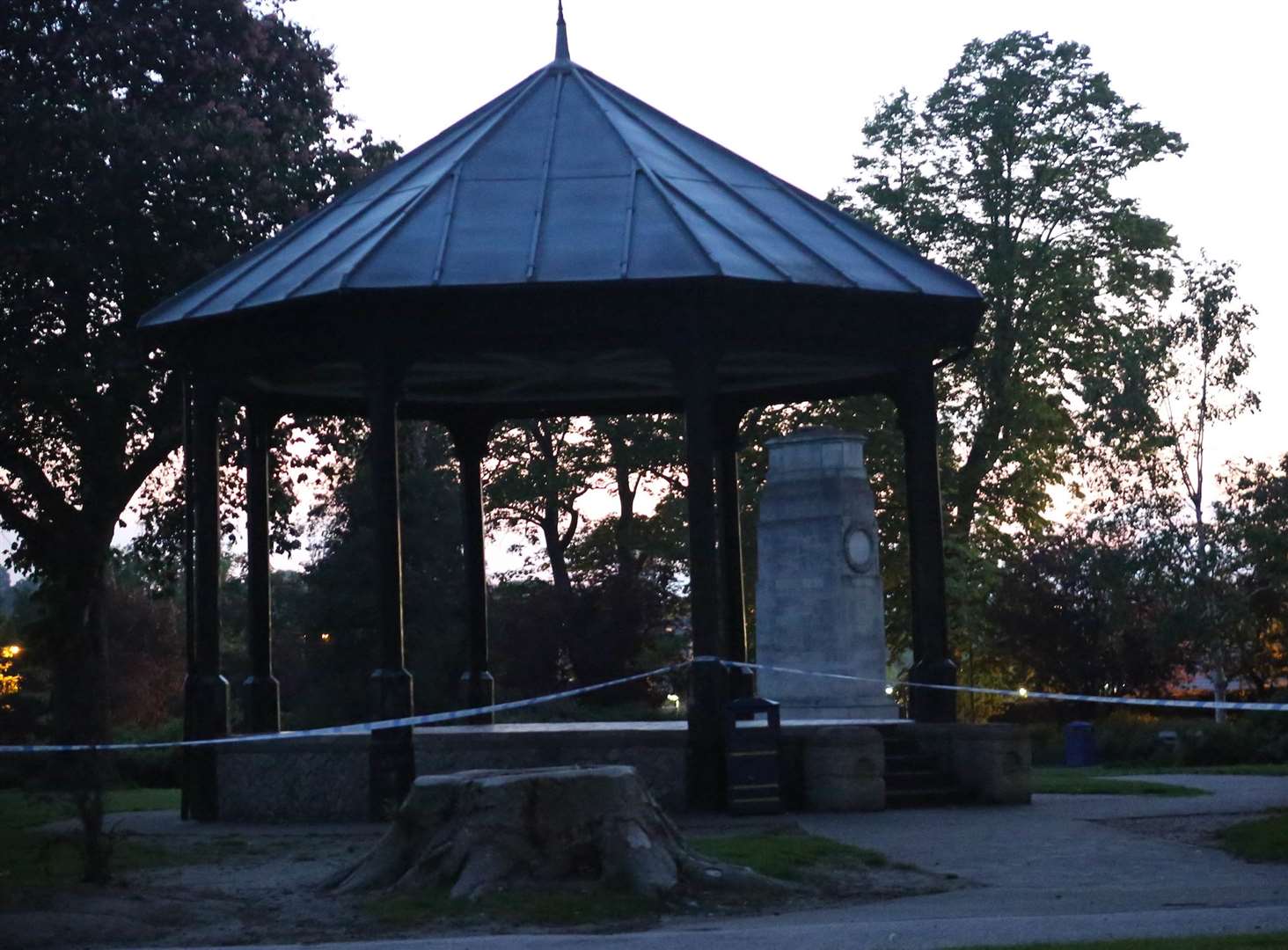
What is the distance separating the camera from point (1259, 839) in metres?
15.2

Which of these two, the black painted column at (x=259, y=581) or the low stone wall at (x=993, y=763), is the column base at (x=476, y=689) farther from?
the low stone wall at (x=993, y=763)

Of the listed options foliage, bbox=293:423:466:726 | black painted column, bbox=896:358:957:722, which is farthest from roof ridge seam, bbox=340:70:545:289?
foliage, bbox=293:423:466:726

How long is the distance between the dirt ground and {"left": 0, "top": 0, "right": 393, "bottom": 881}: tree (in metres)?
16.4

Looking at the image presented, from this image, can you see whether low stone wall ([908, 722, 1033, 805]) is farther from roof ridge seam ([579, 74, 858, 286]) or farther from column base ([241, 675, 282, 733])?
column base ([241, 675, 282, 733])

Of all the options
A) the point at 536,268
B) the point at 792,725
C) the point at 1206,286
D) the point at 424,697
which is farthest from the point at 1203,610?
the point at 536,268

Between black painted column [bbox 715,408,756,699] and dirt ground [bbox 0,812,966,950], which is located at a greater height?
black painted column [bbox 715,408,756,699]

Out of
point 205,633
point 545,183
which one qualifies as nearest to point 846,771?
point 545,183

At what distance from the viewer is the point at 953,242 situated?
150ft

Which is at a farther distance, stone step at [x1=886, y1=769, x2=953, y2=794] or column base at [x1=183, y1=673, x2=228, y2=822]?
column base at [x1=183, y1=673, x2=228, y2=822]

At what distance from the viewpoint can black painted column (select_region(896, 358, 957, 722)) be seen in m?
20.1

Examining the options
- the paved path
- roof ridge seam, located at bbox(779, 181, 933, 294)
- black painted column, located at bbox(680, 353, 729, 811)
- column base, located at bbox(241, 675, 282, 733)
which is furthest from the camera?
column base, located at bbox(241, 675, 282, 733)

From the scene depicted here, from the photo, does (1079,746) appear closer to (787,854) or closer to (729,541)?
(729,541)

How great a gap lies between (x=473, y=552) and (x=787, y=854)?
1221 cm

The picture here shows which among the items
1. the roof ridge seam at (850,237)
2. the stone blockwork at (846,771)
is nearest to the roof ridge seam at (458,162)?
the roof ridge seam at (850,237)
